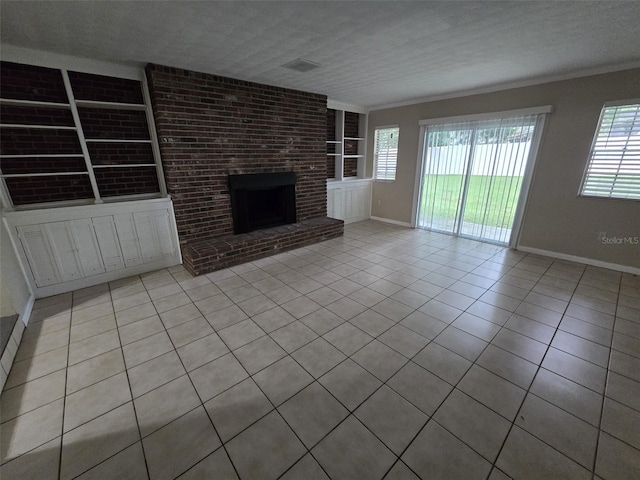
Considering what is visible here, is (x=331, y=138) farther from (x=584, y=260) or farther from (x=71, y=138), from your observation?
(x=584, y=260)

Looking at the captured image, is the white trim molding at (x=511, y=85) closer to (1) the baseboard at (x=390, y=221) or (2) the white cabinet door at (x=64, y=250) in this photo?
(1) the baseboard at (x=390, y=221)

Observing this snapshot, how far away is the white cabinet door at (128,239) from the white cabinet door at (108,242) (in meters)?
0.04

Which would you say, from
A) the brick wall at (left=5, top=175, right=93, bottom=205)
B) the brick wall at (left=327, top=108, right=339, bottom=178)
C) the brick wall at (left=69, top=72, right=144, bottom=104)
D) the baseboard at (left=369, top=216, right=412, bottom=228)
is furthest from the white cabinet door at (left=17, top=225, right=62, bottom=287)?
the baseboard at (left=369, top=216, right=412, bottom=228)

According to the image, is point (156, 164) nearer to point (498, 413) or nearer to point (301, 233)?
point (301, 233)

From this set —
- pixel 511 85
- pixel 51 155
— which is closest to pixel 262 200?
pixel 51 155

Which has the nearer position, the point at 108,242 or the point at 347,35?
the point at 347,35

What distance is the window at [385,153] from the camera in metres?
5.54

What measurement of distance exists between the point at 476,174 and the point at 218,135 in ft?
13.7

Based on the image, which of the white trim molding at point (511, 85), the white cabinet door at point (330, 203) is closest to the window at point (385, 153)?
the white trim molding at point (511, 85)

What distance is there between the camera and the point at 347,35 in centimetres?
230

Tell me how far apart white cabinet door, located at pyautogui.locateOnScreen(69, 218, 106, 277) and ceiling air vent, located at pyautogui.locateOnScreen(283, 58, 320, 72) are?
115 inches

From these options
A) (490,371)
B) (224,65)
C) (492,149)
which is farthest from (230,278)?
(492,149)

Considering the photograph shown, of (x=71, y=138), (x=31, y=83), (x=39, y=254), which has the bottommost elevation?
(x=39, y=254)

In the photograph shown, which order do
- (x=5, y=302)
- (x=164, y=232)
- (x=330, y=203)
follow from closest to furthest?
1. (x=5, y=302)
2. (x=164, y=232)
3. (x=330, y=203)
